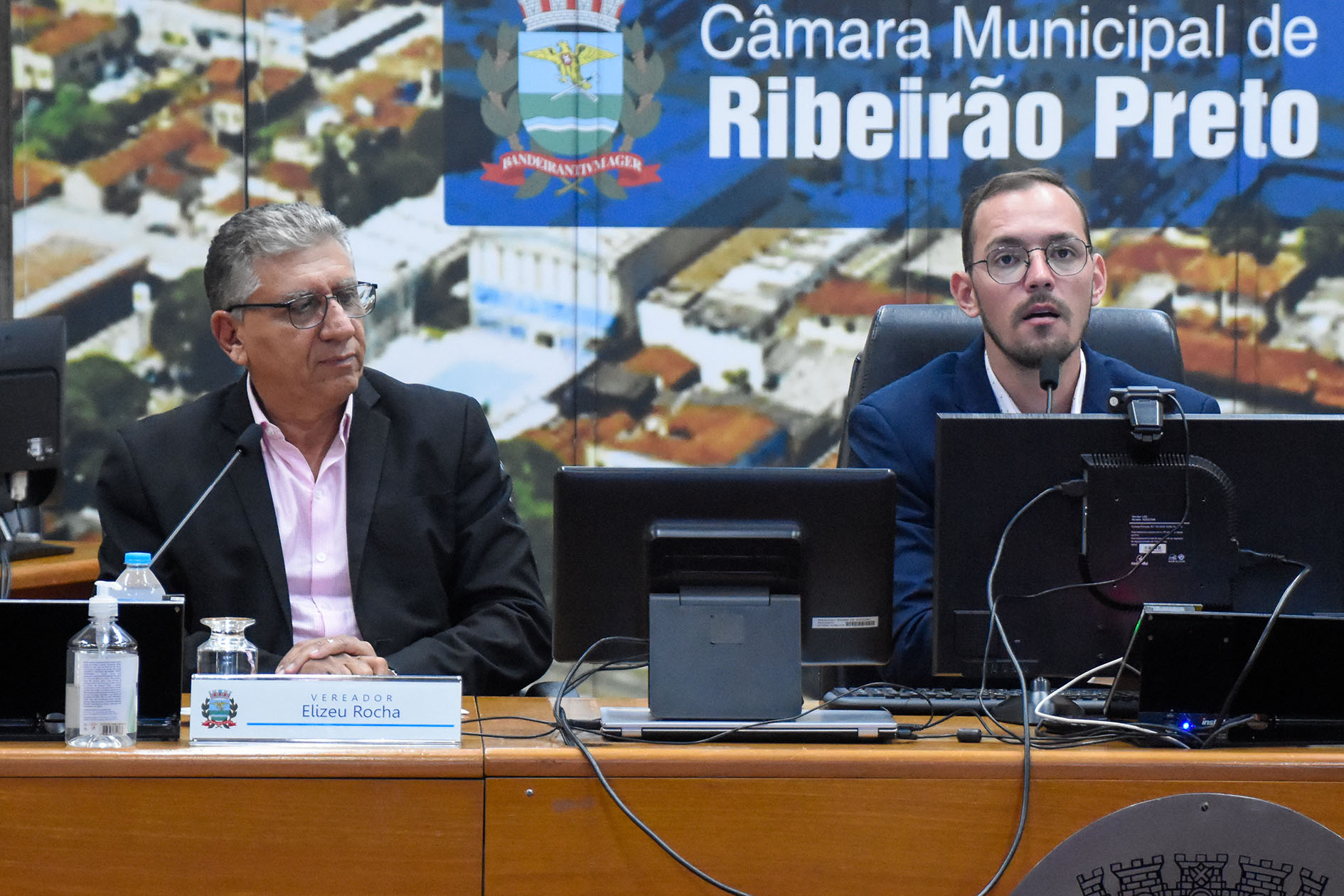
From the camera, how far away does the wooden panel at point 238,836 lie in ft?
4.21

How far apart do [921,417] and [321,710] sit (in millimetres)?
1042

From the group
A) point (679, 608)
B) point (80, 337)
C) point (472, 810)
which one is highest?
point (80, 337)

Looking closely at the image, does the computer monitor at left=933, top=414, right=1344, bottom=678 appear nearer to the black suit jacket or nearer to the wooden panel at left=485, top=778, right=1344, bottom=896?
the wooden panel at left=485, top=778, right=1344, bottom=896

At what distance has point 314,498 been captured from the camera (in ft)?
6.72

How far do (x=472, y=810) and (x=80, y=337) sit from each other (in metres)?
3.08

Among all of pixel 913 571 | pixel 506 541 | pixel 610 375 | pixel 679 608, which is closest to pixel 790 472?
pixel 679 608

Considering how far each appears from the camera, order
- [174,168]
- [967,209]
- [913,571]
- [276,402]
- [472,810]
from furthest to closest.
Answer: [174,168], [967,209], [276,402], [913,571], [472,810]

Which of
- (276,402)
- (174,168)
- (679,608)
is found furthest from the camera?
(174,168)

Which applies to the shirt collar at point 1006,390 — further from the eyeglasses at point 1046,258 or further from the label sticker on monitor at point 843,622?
the label sticker on monitor at point 843,622

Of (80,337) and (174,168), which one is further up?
(174,168)

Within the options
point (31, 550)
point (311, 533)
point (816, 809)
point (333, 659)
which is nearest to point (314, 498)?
point (311, 533)

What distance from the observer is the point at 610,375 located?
13.0 ft

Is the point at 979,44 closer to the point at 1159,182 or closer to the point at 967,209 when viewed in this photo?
the point at 1159,182

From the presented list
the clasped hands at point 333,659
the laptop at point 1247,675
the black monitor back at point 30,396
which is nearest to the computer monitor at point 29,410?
the black monitor back at point 30,396
